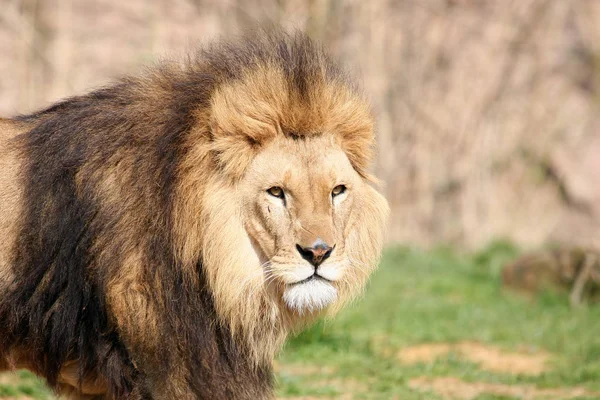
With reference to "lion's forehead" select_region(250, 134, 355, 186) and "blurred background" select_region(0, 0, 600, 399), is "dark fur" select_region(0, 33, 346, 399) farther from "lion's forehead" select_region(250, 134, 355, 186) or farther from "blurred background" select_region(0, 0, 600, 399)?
"blurred background" select_region(0, 0, 600, 399)

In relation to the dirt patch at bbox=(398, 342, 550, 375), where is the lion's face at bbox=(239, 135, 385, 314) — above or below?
above

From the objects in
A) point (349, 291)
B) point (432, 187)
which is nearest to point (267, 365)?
point (349, 291)

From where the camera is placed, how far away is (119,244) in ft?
11.6

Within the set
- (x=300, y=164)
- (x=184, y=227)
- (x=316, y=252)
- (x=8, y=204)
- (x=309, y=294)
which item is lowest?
(x=309, y=294)

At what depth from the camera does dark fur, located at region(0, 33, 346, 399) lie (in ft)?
11.8

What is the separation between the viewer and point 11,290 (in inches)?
147

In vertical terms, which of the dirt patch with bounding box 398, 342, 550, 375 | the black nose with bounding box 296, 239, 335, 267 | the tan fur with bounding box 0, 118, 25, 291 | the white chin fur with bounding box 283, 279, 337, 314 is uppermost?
the tan fur with bounding box 0, 118, 25, 291

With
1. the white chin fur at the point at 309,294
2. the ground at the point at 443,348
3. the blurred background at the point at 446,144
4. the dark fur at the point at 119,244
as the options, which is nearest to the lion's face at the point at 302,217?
the white chin fur at the point at 309,294

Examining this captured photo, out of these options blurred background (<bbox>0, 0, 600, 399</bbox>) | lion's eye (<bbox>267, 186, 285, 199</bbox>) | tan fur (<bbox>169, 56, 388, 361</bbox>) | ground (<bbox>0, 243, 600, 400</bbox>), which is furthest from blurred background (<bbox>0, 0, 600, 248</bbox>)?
lion's eye (<bbox>267, 186, 285, 199</bbox>)

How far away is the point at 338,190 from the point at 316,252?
39 cm

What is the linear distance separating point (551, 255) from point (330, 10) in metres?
4.15

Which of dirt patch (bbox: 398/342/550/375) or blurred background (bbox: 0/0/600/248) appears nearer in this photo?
dirt patch (bbox: 398/342/550/375)

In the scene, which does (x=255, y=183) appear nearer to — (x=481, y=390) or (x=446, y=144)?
(x=481, y=390)

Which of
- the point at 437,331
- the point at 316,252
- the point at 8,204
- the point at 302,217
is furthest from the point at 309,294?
the point at 437,331
